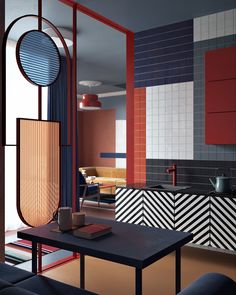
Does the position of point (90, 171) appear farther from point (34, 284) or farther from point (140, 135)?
point (34, 284)

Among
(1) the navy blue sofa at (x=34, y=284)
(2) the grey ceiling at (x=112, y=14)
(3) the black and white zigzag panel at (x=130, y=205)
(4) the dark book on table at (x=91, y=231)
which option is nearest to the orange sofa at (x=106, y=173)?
(2) the grey ceiling at (x=112, y=14)

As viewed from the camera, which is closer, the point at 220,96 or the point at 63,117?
the point at 220,96

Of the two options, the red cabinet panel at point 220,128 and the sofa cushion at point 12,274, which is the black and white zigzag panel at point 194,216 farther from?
the sofa cushion at point 12,274

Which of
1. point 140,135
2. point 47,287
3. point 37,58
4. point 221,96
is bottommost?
point 47,287

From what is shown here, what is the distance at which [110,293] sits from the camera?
2738 mm

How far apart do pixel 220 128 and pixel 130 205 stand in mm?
1281

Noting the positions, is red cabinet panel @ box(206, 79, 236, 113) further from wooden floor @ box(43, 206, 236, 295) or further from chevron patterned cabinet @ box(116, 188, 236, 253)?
wooden floor @ box(43, 206, 236, 295)

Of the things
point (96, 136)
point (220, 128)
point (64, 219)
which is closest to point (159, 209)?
point (220, 128)

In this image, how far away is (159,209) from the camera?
141 inches

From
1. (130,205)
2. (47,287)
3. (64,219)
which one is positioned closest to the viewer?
(47,287)

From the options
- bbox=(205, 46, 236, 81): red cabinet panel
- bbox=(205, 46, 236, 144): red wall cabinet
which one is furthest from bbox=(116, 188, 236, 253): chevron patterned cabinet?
bbox=(205, 46, 236, 81): red cabinet panel

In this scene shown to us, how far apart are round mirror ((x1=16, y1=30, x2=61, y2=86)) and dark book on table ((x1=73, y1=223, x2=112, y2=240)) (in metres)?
1.27

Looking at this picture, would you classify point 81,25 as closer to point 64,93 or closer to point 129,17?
point 129,17

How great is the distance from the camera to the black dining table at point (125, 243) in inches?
65.4
